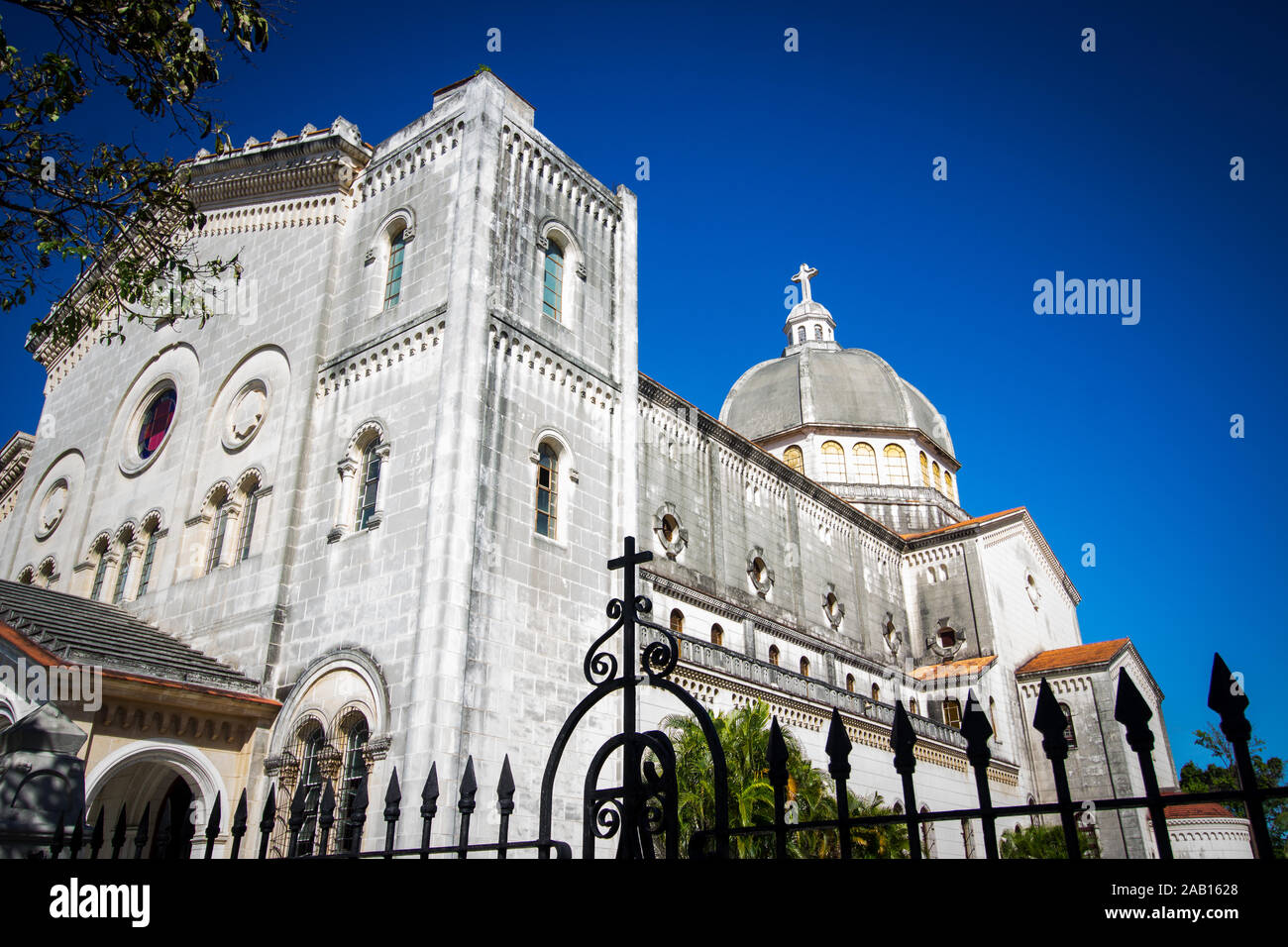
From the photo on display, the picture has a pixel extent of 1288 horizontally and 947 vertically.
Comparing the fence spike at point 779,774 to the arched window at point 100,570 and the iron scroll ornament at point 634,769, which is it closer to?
the iron scroll ornament at point 634,769

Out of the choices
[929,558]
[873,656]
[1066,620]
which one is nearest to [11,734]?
[873,656]

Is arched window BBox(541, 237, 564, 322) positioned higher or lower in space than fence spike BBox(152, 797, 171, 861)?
higher

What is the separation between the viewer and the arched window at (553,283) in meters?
19.3

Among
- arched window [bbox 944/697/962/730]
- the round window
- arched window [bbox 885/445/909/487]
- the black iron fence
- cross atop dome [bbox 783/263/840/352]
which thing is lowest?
the black iron fence

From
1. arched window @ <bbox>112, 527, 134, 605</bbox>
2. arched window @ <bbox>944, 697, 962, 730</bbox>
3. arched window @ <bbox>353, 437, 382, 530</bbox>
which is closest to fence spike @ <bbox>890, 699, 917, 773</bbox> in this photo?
arched window @ <bbox>353, 437, 382, 530</bbox>

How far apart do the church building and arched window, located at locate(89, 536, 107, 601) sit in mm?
132

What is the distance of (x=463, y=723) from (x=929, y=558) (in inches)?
1091

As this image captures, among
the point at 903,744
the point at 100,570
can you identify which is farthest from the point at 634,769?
the point at 100,570

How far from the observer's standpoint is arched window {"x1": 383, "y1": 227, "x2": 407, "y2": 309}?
62.8ft

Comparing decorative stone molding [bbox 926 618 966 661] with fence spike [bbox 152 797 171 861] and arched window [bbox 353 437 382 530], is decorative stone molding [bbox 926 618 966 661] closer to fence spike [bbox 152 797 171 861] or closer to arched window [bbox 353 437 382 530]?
arched window [bbox 353 437 382 530]

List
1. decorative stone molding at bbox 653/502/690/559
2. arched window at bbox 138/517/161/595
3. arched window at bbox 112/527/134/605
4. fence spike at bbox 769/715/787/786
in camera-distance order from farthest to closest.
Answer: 1. decorative stone molding at bbox 653/502/690/559
2. arched window at bbox 112/527/134/605
3. arched window at bbox 138/517/161/595
4. fence spike at bbox 769/715/787/786

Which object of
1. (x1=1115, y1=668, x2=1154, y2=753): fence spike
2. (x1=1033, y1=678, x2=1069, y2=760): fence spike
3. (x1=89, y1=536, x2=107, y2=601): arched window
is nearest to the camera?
(x1=1115, y1=668, x2=1154, y2=753): fence spike

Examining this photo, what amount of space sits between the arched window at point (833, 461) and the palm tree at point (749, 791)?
79.9ft
